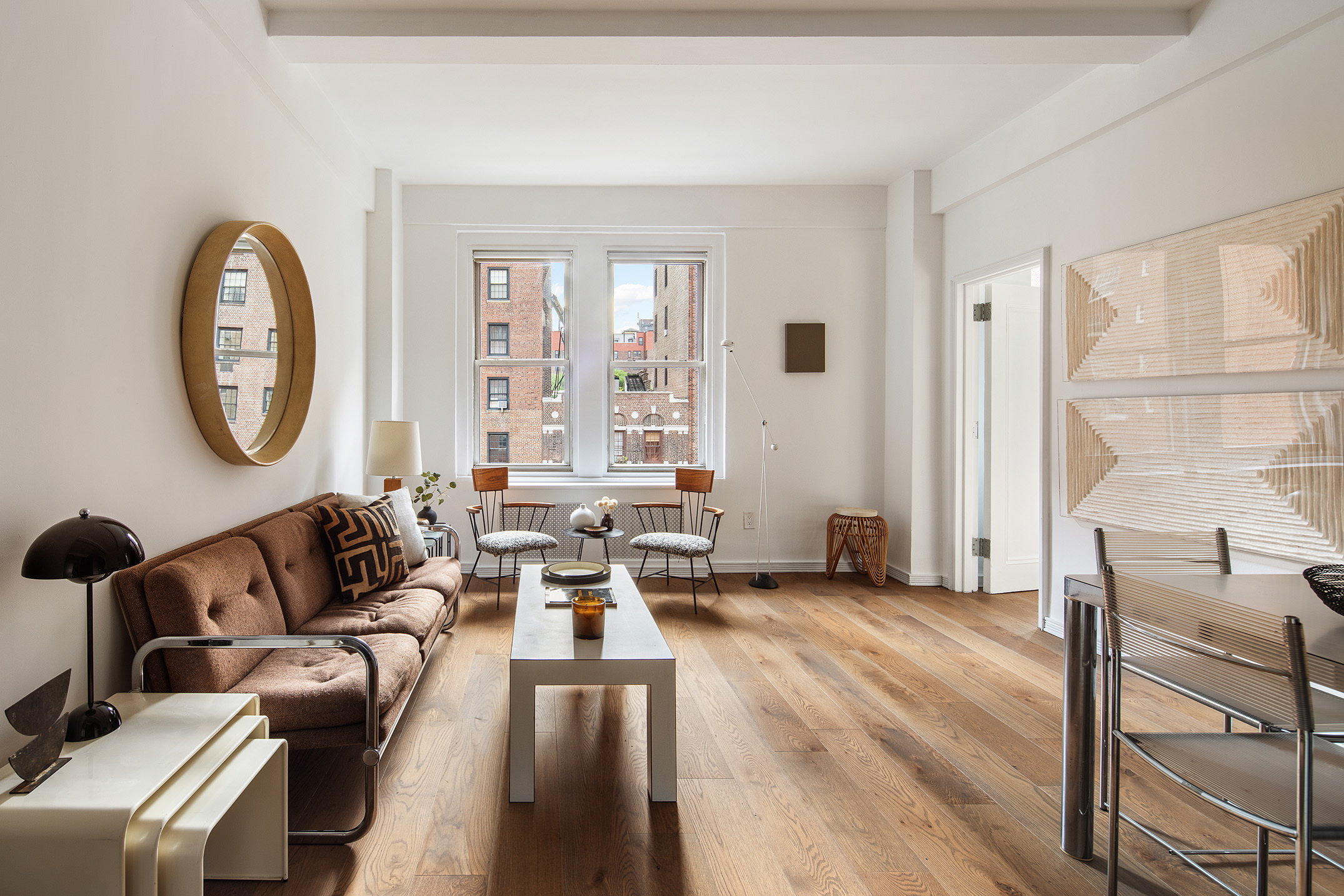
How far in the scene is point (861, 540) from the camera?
5398 mm

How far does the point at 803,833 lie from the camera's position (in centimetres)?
209

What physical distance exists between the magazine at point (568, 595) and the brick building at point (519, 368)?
2690 millimetres

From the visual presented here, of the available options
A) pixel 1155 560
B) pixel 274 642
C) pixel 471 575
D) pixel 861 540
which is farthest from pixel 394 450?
pixel 1155 560

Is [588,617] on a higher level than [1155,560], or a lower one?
lower

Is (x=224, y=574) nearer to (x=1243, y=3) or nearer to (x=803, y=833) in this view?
(x=803, y=833)

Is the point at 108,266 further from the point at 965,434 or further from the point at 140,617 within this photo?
the point at 965,434

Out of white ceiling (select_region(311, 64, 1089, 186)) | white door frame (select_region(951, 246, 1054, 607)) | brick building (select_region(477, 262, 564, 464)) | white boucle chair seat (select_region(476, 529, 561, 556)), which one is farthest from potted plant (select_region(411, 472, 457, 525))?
white door frame (select_region(951, 246, 1054, 607))

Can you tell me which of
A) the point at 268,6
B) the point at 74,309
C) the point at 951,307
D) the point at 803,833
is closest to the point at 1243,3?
the point at 951,307

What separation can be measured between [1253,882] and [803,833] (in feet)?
3.81

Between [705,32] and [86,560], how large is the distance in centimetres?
298

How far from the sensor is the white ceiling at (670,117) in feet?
12.2

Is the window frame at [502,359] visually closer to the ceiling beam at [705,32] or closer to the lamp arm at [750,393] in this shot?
the lamp arm at [750,393]

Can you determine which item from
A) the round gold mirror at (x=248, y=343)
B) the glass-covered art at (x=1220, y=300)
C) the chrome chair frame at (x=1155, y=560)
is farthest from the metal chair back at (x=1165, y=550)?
the round gold mirror at (x=248, y=343)

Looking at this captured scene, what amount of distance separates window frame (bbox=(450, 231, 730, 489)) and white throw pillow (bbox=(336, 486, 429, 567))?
Result: 151 centimetres
